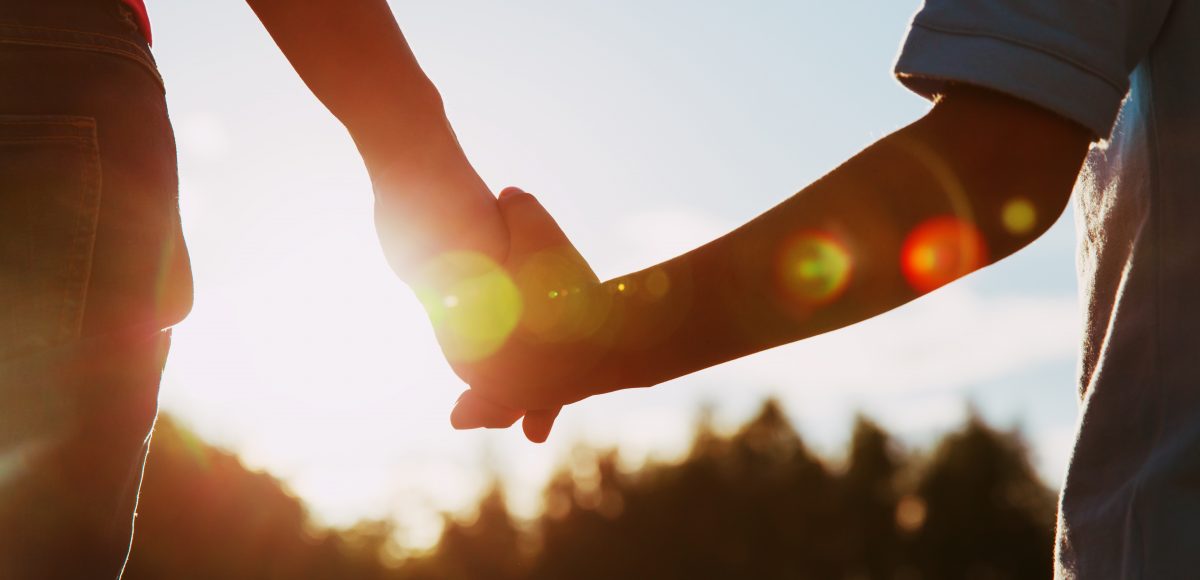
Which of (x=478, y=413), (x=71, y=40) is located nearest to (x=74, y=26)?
(x=71, y=40)

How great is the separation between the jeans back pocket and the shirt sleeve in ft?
4.48

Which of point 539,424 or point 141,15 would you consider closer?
point 141,15

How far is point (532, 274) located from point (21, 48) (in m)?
1.16

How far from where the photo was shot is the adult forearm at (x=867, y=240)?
4.90 feet

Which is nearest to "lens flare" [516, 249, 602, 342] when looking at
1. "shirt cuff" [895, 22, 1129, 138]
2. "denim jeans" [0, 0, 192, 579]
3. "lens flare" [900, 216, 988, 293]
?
"lens flare" [900, 216, 988, 293]

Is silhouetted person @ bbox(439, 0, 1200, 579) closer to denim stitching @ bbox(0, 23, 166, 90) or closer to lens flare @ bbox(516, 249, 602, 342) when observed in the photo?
lens flare @ bbox(516, 249, 602, 342)

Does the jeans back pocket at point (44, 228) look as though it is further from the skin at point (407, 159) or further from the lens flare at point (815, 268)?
the lens flare at point (815, 268)

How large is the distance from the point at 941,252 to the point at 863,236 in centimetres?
12

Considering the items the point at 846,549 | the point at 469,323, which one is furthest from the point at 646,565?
the point at 469,323

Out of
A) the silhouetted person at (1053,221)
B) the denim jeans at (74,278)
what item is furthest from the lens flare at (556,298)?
the denim jeans at (74,278)

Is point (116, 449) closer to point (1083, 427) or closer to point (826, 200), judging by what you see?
point (826, 200)

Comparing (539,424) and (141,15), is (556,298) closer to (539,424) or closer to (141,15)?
(539,424)

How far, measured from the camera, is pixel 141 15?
75.9 inches

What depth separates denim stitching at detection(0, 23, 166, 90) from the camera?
5.43 ft
